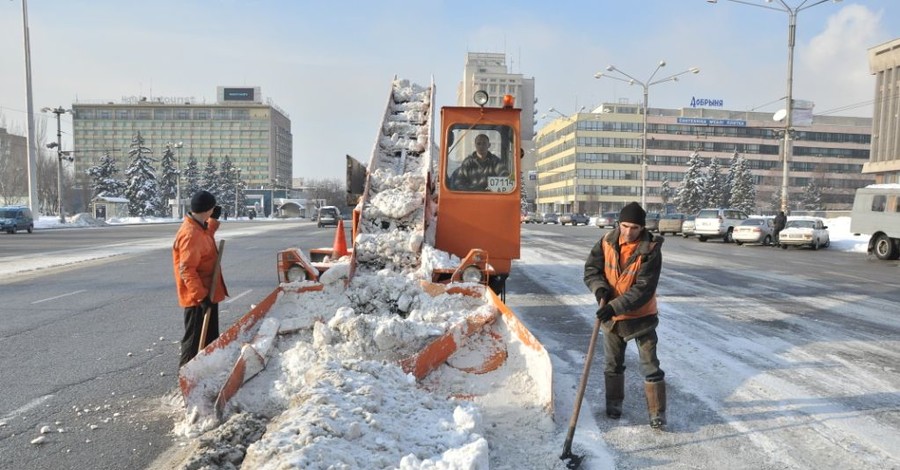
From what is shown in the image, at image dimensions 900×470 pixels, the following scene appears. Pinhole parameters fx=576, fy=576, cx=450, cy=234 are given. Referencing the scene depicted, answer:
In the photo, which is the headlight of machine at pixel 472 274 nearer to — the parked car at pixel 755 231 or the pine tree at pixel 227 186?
the parked car at pixel 755 231

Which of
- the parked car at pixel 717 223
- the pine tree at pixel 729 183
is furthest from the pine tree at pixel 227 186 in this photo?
the parked car at pixel 717 223

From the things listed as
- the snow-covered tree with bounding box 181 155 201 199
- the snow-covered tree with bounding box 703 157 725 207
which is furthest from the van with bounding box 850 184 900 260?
the snow-covered tree with bounding box 181 155 201 199

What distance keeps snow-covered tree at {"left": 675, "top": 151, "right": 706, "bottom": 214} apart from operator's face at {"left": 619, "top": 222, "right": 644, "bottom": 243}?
7586 centimetres

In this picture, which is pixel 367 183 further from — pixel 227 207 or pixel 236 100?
pixel 236 100

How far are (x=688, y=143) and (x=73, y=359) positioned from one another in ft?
372

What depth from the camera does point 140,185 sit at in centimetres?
7406

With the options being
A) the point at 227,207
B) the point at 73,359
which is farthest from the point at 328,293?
the point at 227,207

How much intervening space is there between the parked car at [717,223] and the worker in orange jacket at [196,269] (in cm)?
2882

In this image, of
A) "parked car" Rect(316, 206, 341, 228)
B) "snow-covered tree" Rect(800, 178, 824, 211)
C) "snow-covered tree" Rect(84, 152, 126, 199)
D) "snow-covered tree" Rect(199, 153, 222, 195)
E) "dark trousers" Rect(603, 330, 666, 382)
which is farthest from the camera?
"snow-covered tree" Rect(199, 153, 222, 195)

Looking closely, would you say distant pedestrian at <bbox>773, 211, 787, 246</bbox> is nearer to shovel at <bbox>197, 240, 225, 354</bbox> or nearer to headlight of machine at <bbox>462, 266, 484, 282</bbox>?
headlight of machine at <bbox>462, 266, 484, 282</bbox>

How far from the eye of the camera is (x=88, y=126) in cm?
14938

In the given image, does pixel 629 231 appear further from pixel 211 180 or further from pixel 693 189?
pixel 211 180

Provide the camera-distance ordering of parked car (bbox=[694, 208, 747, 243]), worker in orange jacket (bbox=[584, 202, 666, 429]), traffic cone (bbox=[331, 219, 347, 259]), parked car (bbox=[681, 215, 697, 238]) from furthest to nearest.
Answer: parked car (bbox=[681, 215, 697, 238]) < parked car (bbox=[694, 208, 747, 243]) < traffic cone (bbox=[331, 219, 347, 259]) < worker in orange jacket (bbox=[584, 202, 666, 429])

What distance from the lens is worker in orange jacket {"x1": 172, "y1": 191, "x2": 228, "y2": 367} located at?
506 cm
